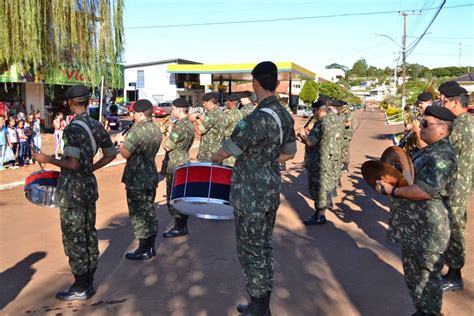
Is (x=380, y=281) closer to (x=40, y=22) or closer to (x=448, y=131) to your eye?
(x=448, y=131)

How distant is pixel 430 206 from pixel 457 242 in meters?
1.20

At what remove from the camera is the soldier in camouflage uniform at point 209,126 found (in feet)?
22.7

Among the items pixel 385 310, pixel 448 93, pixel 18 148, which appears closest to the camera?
pixel 385 310

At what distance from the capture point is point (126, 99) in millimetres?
50906

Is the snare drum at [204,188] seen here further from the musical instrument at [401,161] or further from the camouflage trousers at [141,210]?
the musical instrument at [401,161]

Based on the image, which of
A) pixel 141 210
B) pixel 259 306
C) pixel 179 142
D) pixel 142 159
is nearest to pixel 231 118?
pixel 179 142

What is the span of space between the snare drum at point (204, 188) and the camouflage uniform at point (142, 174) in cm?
93

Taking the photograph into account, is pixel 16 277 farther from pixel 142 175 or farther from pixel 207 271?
pixel 207 271

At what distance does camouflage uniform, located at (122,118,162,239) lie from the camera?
505 cm

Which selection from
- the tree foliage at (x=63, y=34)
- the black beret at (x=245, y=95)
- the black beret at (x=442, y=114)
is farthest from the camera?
the tree foliage at (x=63, y=34)

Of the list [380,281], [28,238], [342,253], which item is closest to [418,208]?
[380,281]

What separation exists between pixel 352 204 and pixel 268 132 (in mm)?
5389

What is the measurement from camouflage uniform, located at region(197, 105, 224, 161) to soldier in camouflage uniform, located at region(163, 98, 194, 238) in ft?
2.56

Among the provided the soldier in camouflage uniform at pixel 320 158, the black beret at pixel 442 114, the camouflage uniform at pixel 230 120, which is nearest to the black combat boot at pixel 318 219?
the soldier in camouflage uniform at pixel 320 158
